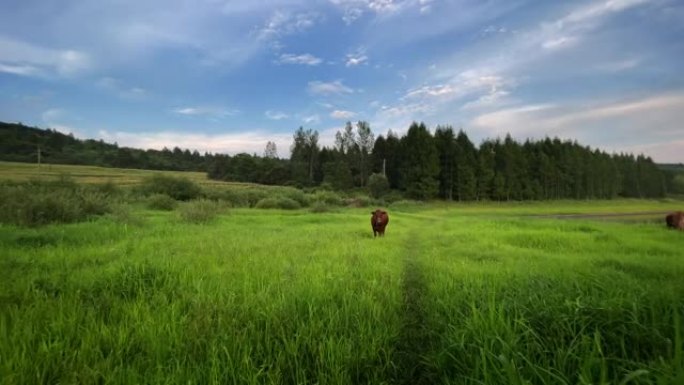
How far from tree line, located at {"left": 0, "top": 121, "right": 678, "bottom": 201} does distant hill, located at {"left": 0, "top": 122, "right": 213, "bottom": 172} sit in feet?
Answer: 0.83

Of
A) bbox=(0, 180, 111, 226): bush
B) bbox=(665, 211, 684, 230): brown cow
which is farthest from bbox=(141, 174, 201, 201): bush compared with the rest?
bbox=(665, 211, 684, 230): brown cow

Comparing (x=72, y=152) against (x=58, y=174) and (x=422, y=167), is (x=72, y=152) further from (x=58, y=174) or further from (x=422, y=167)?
(x=422, y=167)

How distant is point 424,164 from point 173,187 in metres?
41.7

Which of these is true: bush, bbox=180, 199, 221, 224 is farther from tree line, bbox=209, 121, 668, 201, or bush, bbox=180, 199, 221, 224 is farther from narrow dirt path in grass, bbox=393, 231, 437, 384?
tree line, bbox=209, 121, 668, 201

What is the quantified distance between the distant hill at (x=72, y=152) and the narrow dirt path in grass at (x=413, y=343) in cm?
10493

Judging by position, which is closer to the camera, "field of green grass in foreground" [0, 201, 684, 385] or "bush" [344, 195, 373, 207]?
"field of green grass in foreground" [0, 201, 684, 385]

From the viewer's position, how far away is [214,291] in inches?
216

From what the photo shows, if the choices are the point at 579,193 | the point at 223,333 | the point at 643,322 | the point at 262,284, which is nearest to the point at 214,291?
the point at 262,284

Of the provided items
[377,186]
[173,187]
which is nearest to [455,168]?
[377,186]

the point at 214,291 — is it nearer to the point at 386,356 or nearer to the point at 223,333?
the point at 223,333

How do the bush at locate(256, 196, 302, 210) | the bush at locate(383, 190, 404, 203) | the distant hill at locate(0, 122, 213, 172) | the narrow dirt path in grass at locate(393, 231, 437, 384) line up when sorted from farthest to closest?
the distant hill at locate(0, 122, 213, 172)
the bush at locate(383, 190, 404, 203)
the bush at locate(256, 196, 302, 210)
the narrow dirt path in grass at locate(393, 231, 437, 384)

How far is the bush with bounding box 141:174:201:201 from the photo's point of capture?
45.8m

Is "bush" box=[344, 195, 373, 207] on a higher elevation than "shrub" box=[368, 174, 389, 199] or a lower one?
lower

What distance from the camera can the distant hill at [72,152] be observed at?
282ft
